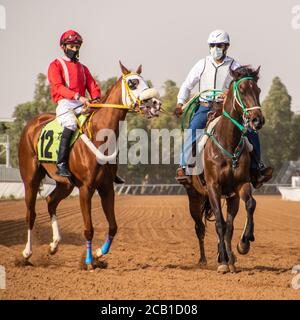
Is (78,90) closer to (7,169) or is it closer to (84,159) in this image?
(84,159)

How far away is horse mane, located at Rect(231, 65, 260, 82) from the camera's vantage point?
1016 cm

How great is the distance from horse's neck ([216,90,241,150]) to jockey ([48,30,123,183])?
5.71 feet

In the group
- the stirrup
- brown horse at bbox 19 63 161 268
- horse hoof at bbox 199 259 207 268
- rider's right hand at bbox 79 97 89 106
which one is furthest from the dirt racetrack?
rider's right hand at bbox 79 97 89 106

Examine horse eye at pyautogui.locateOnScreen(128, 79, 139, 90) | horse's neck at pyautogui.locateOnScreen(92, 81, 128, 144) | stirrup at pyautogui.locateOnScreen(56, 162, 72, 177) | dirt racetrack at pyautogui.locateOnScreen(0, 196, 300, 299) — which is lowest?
dirt racetrack at pyautogui.locateOnScreen(0, 196, 300, 299)

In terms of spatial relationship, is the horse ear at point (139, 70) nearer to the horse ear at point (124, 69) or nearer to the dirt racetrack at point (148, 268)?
the horse ear at point (124, 69)

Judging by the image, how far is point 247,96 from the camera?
9984 mm

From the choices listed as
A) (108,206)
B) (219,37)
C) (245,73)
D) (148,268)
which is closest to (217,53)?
(219,37)

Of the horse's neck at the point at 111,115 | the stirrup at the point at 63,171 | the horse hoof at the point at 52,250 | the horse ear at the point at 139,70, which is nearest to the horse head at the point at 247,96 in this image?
the horse ear at the point at 139,70

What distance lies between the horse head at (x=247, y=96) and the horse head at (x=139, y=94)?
3.58 feet

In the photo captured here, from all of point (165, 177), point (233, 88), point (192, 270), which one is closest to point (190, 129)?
point (233, 88)

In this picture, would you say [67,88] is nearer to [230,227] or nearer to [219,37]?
[219,37]

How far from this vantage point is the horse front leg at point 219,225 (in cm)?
1023

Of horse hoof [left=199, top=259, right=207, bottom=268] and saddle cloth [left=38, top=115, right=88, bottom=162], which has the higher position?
saddle cloth [left=38, top=115, right=88, bottom=162]

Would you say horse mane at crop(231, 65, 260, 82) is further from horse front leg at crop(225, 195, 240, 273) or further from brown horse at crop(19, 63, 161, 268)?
horse front leg at crop(225, 195, 240, 273)
